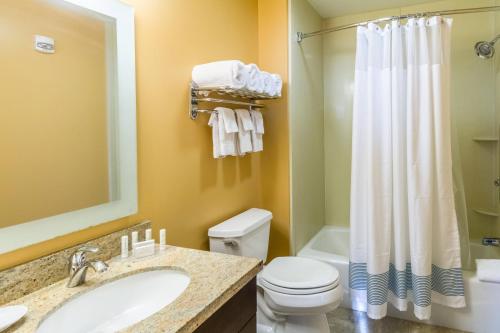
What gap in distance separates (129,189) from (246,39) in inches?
57.1

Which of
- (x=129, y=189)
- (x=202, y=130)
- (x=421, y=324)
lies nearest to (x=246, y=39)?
(x=202, y=130)

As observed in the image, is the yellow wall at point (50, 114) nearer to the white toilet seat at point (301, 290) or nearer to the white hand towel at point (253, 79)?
Result: the white hand towel at point (253, 79)

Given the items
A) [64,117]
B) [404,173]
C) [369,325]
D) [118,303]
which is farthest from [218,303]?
[369,325]

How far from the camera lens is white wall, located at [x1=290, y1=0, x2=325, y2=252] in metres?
2.47

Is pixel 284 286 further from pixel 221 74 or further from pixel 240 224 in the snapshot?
pixel 221 74

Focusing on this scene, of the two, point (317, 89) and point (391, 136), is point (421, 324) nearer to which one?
point (391, 136)

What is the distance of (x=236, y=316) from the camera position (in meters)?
1.09

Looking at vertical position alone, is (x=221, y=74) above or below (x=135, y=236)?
above

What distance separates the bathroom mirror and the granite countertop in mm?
190

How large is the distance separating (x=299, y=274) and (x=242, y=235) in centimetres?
43

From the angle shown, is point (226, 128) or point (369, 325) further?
point (369, 325)

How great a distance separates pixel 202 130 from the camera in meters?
1.86

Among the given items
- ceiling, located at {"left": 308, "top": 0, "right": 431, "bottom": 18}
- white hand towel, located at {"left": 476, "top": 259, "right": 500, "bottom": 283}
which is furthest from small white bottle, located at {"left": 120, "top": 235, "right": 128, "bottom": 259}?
ceiling, located at {"left": 308, "top": 0, "right": 431, "bottom": 18}

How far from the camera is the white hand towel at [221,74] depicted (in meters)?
1.68
